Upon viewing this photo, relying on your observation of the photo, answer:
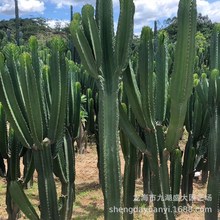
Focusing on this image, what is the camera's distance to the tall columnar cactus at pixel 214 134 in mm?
3416

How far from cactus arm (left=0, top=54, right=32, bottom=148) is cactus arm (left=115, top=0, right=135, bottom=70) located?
0.86 m

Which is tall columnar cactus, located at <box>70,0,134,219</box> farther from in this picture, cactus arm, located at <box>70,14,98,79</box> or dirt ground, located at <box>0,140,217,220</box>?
dirt ground, located at <box>0,140,217,220</box>

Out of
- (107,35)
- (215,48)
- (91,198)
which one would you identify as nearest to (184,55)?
(107,35)

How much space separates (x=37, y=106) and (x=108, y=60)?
0.66 metres

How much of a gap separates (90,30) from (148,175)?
8.07ft

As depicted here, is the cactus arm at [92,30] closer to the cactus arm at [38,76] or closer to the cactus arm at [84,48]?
the cactus arm at [84,48]

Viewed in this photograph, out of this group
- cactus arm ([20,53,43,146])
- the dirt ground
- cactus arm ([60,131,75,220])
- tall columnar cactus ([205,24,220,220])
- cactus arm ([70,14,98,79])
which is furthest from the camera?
the dirt ground

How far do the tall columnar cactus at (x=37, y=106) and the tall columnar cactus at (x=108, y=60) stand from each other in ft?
1.44

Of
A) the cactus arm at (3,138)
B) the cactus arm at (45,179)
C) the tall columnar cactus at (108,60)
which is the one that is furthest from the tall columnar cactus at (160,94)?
the cactus arm at (3,138)

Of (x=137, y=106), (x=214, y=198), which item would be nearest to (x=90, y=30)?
(x=137, y=106)

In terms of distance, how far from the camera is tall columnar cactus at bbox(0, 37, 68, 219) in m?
3.00

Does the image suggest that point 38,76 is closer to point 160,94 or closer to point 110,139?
point 110,139

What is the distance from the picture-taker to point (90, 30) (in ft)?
9.12

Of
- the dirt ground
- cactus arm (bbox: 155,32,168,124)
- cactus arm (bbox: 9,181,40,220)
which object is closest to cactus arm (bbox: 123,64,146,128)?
cactus arm (bbox: 155,32,168,124)
